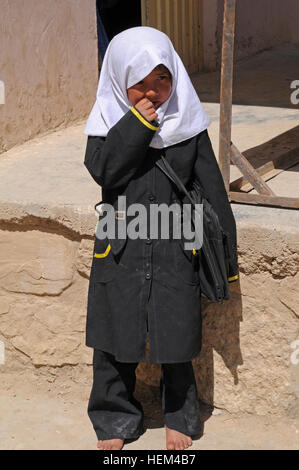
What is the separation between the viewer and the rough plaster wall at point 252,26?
6770 millimetres

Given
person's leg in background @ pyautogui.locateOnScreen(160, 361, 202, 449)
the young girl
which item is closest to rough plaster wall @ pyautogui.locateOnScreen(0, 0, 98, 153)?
the young girl

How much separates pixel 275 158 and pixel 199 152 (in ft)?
4.43

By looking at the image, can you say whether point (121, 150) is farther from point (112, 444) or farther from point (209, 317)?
point (112, 444)

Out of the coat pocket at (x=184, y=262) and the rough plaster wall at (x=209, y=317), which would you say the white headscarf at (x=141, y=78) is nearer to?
the coat pocket at (x=184, y=262)

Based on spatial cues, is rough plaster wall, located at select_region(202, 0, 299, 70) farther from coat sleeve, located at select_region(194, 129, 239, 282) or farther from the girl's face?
the girl's face

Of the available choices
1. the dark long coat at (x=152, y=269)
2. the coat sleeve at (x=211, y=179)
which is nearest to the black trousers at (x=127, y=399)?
the dark long coat at (x=152, y=269)

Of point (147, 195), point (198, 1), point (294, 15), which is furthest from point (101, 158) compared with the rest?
point (294, 15)

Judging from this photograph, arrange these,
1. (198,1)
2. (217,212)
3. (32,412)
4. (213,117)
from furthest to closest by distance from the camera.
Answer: (198,1) < (213,117) < (32,412) < (217,212)

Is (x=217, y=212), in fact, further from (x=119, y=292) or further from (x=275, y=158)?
(x=275, y=158)

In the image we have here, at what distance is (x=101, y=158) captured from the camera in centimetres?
271

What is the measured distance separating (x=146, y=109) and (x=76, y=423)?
1556 millimetres

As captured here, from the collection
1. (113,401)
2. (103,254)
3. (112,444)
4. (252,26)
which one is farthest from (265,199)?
(252,26)

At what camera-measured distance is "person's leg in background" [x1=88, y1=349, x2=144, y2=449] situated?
10.1 ft

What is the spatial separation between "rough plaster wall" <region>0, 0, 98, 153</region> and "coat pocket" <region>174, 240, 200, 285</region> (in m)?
1.82
